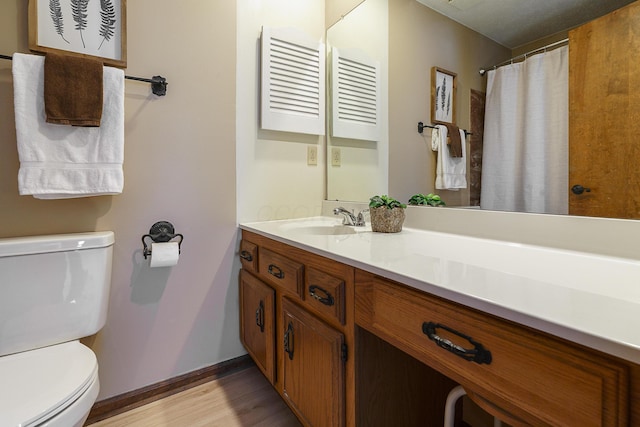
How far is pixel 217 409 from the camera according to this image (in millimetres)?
1402

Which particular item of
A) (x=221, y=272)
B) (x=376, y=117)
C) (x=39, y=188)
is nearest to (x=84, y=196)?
(x=39, y=188)

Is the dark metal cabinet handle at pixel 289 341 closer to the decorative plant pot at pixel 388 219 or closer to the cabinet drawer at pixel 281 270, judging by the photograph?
the cabinet drawer at pixel 281 270

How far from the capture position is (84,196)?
1.23m

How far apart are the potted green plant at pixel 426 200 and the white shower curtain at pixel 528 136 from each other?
194 mm

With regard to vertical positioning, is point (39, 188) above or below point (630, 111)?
below

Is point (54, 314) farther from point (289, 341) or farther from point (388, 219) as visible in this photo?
point (388, 219)

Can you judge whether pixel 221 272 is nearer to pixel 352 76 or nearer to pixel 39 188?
pixel 39 188

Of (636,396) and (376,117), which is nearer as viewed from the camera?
(636,396)

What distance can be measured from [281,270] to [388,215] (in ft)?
1.61

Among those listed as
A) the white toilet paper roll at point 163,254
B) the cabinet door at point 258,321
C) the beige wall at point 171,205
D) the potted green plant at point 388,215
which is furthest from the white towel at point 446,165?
the white toilet paper roll at point 163,254

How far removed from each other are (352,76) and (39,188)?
1.54 m

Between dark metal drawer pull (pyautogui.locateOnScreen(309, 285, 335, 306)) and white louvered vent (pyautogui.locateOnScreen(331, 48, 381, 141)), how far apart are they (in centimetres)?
97

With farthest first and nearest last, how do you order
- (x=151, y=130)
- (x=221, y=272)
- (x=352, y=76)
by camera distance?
(x=352, y=76) → (x=221, y=272) → (x=151, y=130)

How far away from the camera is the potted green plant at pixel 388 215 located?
1284 millimetres
